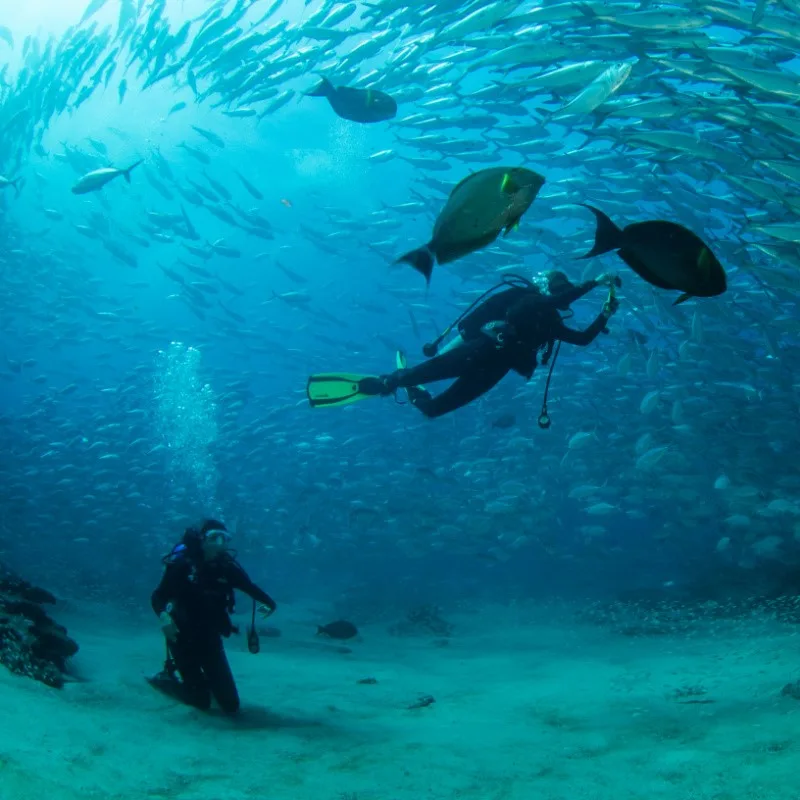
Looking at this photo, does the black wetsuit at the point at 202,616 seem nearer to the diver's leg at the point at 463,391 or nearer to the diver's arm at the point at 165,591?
the diver's arm at the point at 165,591

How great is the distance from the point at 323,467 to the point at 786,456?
13095mm

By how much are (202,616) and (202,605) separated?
9 centimetres

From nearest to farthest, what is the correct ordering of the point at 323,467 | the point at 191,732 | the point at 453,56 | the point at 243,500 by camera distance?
the point at 191,732, the point at 453,56, the point at 243,500, the point at 323,467

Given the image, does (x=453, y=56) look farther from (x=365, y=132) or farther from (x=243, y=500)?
(x=365, y=132)

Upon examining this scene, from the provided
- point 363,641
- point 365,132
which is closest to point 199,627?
point 363,641

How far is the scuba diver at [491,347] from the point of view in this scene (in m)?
4.42

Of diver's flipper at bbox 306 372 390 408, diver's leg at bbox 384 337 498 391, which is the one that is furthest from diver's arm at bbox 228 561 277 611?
diver's leg at bbox 384 337 498 391

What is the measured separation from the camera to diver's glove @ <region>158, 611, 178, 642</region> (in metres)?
4.34

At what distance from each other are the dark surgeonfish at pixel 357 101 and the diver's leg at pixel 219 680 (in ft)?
15.8

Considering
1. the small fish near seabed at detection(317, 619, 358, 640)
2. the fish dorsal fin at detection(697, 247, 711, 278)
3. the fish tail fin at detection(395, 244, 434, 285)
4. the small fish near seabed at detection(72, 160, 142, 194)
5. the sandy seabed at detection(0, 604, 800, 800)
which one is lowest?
Result: the sandy seabed at detection(0, 604, 800, 800)

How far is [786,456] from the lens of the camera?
11.2 metres

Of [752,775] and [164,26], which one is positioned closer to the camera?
[752,775]

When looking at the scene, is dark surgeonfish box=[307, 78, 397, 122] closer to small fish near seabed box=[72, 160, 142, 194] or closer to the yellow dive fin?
the yellow dive fin

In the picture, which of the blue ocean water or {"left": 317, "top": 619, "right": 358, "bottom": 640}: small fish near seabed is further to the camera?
{"left": 317, "top": 619, "right": 358, "bottom": 640}: small fish near seabed
